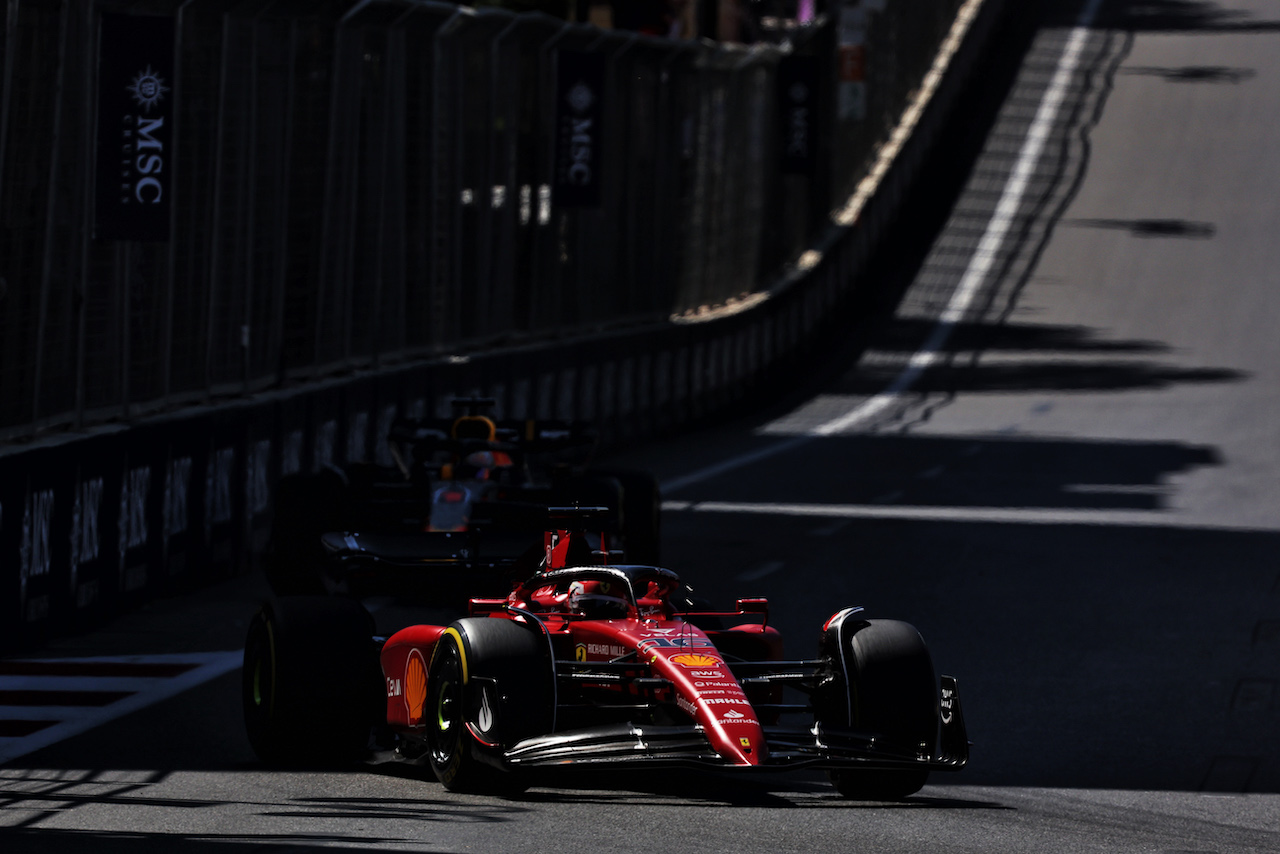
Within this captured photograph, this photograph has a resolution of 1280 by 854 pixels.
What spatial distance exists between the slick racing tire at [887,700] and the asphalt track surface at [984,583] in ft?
0.42

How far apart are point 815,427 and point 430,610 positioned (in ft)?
47.6

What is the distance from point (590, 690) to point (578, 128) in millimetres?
16898

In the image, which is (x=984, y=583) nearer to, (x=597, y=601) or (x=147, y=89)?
(x=147, y=89)

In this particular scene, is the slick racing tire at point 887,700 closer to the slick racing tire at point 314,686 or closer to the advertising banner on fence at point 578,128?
the slick racing tire at point 314,686

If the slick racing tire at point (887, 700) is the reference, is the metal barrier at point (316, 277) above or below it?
above

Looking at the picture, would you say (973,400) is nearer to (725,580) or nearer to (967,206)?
(725,580)

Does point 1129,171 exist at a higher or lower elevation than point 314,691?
higher

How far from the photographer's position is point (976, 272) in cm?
4475

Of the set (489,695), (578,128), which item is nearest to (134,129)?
(489,695)

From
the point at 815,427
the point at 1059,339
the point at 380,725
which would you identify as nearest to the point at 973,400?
the point at 815,427

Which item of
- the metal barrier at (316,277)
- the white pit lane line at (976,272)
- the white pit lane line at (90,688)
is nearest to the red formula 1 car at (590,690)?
the white pit lane line at (90,688)

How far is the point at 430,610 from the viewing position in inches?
573

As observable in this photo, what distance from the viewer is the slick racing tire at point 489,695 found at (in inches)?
346

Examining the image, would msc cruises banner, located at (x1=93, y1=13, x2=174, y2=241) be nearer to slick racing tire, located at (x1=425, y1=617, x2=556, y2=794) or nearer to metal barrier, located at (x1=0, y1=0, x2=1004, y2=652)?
metal barrier, located at (x1=0, y1=0, x2=1004, y2=652)
